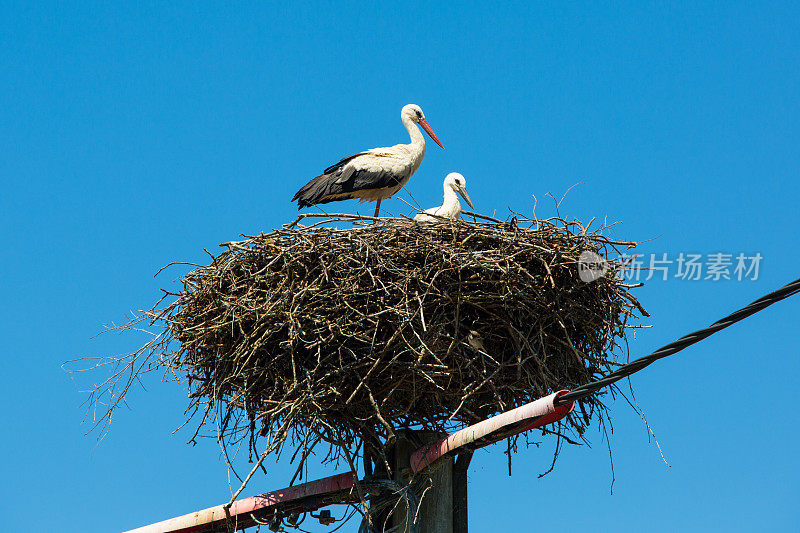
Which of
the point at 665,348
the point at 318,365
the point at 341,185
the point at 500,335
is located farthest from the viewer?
the point at 341,185

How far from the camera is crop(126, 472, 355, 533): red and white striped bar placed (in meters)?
7.13

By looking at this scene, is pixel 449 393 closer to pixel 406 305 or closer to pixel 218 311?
pixel 406 305

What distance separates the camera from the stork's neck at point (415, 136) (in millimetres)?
10625

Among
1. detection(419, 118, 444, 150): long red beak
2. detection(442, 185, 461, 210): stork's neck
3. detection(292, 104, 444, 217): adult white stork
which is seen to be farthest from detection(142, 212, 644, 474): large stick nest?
detection(419, 118, 444, 150): long red beak

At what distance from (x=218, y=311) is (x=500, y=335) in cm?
196

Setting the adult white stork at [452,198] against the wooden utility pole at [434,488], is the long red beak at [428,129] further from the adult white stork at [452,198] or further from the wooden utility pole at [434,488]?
the wooden utility pole at [434,488]

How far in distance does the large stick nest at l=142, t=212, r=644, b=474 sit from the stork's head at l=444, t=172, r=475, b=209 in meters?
2.20

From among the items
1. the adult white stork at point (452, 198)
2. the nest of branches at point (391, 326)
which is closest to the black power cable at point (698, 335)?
the nest of branches at point (391, 326)

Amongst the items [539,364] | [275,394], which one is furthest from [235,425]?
[539,364]

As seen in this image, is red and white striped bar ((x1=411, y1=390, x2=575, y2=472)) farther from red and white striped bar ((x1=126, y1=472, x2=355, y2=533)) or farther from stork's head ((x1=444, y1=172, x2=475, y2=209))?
stork's head ((x1=444, y1=172, x2=475, y2=209))

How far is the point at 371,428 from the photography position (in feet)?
23.1

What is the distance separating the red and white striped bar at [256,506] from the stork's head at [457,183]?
331 cm

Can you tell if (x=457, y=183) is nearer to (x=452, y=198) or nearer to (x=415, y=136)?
(x=452, y=198)

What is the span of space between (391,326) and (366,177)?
3.50 m
